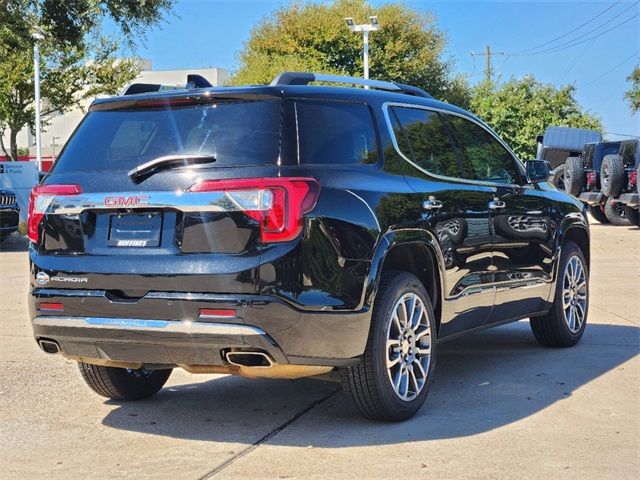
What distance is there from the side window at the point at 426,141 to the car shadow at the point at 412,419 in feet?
4.49

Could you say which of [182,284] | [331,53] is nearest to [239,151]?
[182,284]

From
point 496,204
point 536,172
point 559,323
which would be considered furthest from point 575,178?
point 496,204

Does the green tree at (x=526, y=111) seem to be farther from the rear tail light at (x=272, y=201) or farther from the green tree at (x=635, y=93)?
the rear tail light at (x=272, y=201)

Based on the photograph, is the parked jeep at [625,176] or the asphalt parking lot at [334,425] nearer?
the asphalt parking lot at [334,425]

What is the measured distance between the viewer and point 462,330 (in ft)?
20.6

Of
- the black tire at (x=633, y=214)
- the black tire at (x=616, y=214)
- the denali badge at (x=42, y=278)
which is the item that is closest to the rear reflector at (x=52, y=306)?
the denali badge at (x=42, y=278)

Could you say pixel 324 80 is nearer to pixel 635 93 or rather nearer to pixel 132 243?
pixel 132 243

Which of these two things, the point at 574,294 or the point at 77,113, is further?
the point at 77,113

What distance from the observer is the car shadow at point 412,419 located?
5301mm

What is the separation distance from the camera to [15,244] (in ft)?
68.6

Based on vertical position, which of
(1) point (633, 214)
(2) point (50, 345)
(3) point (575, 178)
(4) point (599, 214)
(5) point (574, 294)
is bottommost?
(4) point (599, 214)

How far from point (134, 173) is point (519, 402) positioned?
257cm

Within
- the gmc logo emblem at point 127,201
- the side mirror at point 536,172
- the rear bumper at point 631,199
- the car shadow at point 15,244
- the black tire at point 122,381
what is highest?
the side mirror at point 536,172

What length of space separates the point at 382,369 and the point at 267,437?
68 cm
